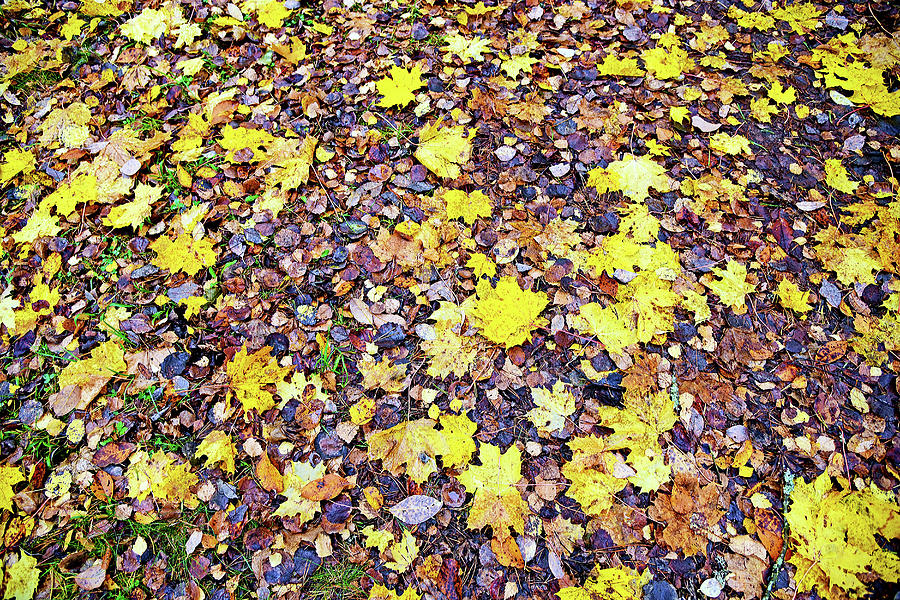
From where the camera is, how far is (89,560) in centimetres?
192

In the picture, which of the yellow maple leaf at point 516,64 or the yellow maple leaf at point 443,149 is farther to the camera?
the yellow maple leaf at point 516,64

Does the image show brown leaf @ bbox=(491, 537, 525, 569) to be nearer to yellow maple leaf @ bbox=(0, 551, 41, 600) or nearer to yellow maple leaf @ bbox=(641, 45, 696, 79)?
yellow maple leaf @ bbox=(0, 551, 41, 600)

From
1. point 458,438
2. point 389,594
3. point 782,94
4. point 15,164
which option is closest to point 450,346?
point 458,438

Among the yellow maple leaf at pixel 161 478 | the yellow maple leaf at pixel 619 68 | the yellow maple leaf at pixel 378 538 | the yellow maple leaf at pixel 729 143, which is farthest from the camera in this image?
the yellow maple leaf at pixel 619 68

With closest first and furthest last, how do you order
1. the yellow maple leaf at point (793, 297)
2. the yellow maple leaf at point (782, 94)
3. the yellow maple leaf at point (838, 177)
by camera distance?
1. the yellow maple leaf at point (793, 297)
2. the yellow maple leaf at point (838, 177)
3. the yellow maple leaf at point (782, 94)

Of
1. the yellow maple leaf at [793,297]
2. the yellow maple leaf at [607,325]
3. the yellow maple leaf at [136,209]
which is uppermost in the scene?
the yellow maple leaf at [136,209]

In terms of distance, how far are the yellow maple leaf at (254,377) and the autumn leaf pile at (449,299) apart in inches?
0.4

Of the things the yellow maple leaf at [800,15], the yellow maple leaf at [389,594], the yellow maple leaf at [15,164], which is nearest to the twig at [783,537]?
the yellow maple leaf at [389,594]

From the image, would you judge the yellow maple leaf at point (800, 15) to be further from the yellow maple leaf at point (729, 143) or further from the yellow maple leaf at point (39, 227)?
the yellow maple leaf at point (39, 227)

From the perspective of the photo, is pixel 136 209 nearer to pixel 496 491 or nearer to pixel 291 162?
pixel 291 162

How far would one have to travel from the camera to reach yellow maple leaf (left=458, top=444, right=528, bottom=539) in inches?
75.8

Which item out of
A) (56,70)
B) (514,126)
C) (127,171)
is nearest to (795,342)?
(514,126)

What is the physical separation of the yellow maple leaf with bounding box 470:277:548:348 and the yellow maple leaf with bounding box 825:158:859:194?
1560mm

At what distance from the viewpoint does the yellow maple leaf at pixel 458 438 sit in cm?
203
